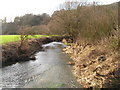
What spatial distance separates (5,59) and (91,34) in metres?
8.90

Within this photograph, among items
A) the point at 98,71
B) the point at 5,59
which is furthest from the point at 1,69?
the point at 98,71

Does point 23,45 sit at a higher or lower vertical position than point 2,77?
higher

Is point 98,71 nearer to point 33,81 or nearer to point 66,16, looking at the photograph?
point 33,81

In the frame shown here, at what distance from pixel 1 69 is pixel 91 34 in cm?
934

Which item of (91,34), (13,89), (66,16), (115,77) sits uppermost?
(66,16)

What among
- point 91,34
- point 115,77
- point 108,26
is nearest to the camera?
point 115,77

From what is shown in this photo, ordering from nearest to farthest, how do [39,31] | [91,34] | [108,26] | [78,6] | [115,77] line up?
[115,77], [108,26], [91,34], [78,6], [39,31]

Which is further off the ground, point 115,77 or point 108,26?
A: point 108,26

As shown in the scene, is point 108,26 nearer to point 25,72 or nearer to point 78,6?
point 25,72

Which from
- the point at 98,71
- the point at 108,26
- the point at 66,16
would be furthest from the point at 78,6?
the point at 98,71

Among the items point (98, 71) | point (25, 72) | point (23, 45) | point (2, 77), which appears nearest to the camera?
point (98, 71)

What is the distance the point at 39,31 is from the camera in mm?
41250

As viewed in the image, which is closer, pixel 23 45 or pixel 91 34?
pixel 91 34

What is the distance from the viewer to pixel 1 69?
1130 cm
